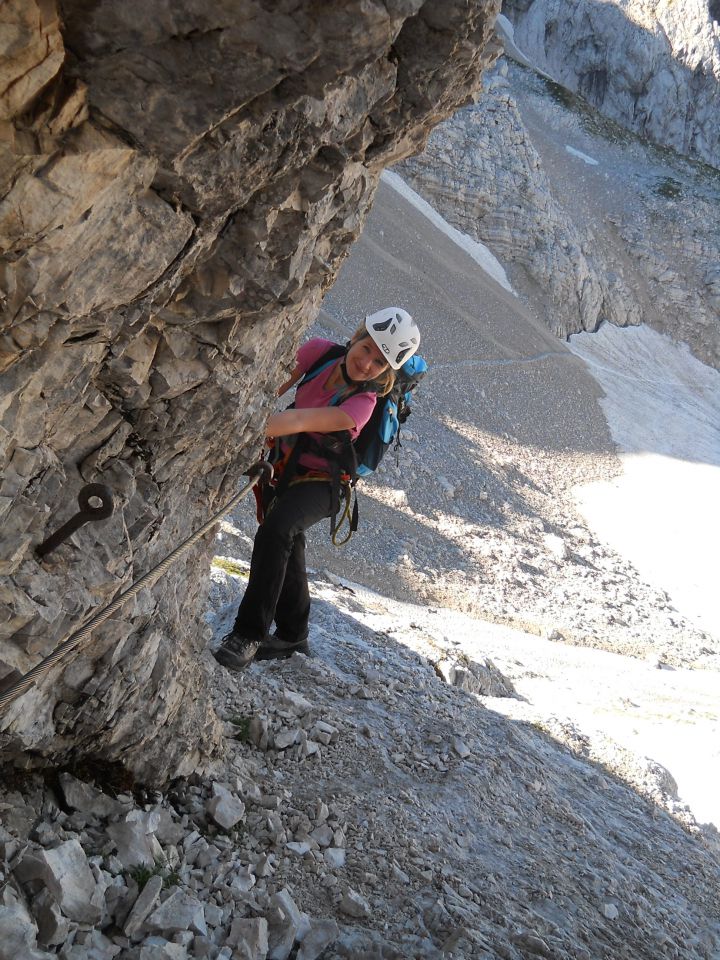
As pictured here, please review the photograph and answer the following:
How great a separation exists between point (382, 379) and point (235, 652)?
2294mm

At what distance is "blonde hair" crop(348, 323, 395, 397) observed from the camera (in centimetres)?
632

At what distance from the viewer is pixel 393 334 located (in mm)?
6348

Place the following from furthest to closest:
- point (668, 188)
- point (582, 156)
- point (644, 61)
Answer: point (644, 61) < point (582, 156) < point (668, 188)

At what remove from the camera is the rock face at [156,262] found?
9.24 feet

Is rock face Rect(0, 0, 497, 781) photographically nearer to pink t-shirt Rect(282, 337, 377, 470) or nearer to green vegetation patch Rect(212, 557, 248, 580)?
pink t-shirt Rect(282, 337, 377, 470)

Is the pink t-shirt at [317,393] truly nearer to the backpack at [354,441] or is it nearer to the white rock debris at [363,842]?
the backpack at [354,441]

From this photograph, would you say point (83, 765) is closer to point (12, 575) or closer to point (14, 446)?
point (12, 575)

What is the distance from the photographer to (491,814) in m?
6.99

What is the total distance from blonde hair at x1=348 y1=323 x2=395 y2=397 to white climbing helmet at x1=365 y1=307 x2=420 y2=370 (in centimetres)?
5

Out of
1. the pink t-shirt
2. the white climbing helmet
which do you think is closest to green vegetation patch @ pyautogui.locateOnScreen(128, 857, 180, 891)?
the pink t-shirt

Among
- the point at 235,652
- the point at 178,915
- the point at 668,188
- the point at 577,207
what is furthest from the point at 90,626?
the point at 668,188

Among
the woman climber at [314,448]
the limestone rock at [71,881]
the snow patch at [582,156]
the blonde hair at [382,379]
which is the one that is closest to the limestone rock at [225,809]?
the limestone rock at [71,881]

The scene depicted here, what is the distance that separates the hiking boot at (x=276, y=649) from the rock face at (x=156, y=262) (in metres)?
2.05

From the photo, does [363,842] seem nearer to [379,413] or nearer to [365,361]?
[379,413]
